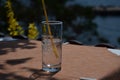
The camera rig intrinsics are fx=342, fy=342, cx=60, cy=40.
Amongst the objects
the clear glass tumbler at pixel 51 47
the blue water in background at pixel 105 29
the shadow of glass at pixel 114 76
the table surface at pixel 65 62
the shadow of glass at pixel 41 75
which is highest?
the clear glass tumbler at pixel 51 47

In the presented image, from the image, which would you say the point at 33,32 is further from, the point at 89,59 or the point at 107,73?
the point at 107,73

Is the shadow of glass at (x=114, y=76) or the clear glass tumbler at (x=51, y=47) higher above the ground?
the clear glass tumbler at (x=51, y=47)

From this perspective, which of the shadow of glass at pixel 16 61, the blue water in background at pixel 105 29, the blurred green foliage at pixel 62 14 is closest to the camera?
the shadow of glass at pixel 16 61

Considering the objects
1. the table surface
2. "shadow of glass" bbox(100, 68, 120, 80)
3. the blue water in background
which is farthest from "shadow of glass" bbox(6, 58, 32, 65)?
the blue water in background

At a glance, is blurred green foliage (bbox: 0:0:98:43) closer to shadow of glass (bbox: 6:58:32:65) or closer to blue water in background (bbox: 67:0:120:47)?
blue water in background (bbox: 67:0:120:47)

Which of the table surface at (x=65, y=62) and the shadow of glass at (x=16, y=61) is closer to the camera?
the table surface at (x=65, y=62)

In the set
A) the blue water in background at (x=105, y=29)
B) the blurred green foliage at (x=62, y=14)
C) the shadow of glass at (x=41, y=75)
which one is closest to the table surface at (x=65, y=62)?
the shadow of glass at (x=41, y=75)

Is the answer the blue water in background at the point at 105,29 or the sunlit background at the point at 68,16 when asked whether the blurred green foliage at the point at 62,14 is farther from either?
the blue water in background at the point at 105,29
